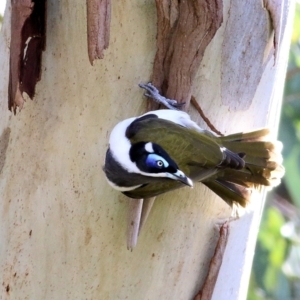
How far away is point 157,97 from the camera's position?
1039 millimetres

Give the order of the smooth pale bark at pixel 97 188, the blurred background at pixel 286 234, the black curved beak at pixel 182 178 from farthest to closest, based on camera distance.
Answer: the blurred background at pixel 286 234 < the smooth pale bark at pixel 97 188 < the black curved beak at pixel 182 178

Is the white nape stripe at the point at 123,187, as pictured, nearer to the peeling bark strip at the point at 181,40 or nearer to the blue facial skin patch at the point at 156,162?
the blue facial skin patch at the point at 156,162

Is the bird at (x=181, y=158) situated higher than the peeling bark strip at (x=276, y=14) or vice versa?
the peeling bark strip at (x=276, y=14)

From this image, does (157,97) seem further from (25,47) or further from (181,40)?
(25,47)

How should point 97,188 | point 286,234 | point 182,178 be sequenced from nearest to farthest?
point 182,178 → point 97,188 → point 286,234

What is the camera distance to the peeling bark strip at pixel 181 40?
40.7 inches

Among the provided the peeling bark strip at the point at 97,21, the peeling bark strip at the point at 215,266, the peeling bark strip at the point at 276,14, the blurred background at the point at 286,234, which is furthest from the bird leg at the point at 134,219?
the blurred background at the point at 286,234

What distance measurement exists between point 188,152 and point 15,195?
0.35 metres

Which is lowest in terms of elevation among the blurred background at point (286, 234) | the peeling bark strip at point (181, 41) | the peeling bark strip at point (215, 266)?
the blurred background at point (286, 234)

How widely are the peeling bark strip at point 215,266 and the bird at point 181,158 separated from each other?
59mm

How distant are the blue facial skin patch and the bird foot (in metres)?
0.09

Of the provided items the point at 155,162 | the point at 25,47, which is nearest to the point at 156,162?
the point at 155,162

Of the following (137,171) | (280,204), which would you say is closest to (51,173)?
(137,171)

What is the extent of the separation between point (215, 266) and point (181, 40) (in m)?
0.43
